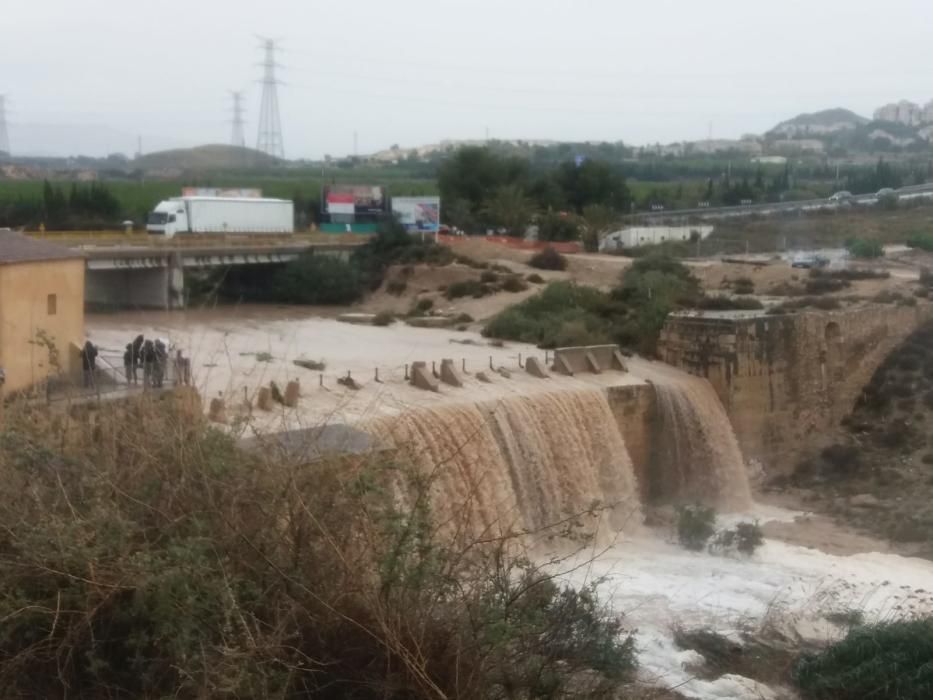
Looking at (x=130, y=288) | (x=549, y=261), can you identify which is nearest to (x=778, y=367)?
(x=549, y=261)

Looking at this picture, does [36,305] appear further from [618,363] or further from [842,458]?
[842,458]

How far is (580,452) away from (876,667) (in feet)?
30.0

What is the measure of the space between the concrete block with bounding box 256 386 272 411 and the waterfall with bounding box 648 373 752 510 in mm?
8615

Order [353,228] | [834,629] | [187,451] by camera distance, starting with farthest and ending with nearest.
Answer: [353,228] < [834,629] < [187,451]

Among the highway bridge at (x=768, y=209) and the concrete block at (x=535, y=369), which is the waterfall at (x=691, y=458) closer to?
the concrete block at (x=535, y=369)

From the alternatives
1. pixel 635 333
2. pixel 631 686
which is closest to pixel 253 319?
pixel 635 333

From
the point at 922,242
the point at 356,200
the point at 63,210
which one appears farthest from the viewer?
the point at 356,200

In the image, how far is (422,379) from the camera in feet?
A: 64.5

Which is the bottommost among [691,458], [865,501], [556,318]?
[865,501]

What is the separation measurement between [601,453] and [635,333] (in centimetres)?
624

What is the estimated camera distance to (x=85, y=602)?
5.86m

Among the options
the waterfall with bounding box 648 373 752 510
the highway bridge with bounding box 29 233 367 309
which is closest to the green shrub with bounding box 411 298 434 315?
the highway bridge with bounding box 29 233 367 309

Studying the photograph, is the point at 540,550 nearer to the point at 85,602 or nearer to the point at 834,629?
the point at 834,629

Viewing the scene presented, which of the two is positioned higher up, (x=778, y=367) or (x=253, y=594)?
(x=253, y=594)
